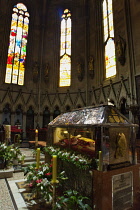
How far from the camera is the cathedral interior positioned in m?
12.2

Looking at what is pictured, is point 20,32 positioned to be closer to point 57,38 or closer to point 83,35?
point 57,38

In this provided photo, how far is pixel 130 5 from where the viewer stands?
33.9 ft

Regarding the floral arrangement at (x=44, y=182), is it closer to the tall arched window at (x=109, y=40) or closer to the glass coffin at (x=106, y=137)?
the glass coffin at (x=106, y=137)

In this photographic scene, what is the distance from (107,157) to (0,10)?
1707 cm

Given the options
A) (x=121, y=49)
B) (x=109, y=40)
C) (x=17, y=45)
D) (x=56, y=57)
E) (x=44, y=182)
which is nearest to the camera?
(x=44, y=182)

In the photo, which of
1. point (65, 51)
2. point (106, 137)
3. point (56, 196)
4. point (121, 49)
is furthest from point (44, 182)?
point (65, 51)

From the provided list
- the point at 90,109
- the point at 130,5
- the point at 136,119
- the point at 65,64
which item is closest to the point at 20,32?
the point at 65,64

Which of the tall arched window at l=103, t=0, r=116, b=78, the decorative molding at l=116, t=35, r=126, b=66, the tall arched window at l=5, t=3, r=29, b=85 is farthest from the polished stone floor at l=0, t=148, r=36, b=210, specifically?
the tall arched window at l=5, t=3, r=29, b=85

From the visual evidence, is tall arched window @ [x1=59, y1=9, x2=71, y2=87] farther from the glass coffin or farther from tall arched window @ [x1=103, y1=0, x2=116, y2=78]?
the glass coffin

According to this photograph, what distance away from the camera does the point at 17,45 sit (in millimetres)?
14820

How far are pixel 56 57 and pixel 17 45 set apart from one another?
4.05 metres

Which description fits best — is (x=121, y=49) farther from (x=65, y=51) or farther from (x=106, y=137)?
(x=106, y=137)

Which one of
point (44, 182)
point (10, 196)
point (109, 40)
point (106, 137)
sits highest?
point (109, 40)

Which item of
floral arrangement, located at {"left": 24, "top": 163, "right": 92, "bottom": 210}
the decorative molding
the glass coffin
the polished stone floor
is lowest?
the polished stone floor
